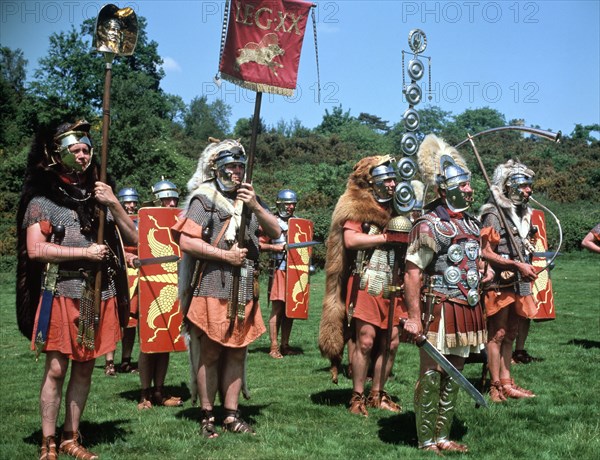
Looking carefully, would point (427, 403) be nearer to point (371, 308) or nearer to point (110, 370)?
point (371, 308)

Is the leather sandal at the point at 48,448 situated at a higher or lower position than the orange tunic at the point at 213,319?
lower

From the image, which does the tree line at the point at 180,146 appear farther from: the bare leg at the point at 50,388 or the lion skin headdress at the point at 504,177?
the bare leg at the point at 50,388

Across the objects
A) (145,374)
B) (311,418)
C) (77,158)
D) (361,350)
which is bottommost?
(311,418)

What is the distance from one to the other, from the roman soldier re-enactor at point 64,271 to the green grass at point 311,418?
50 cm

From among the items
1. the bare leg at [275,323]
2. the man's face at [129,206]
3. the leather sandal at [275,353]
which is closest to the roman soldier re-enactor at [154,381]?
the man's face at [129,206]

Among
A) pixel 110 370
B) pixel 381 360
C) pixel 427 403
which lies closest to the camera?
pixel 427 403

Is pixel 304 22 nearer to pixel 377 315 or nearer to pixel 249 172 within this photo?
pixel 249 172

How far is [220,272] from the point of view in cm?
498

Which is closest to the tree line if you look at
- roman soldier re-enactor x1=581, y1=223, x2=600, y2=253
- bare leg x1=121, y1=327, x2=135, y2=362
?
roman soldier re-enactor x1=581, y1=223, x2=600, y2=253

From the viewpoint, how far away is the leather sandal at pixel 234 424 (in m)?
5.15

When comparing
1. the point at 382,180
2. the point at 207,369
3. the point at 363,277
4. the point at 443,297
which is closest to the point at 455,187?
the point at 443,297

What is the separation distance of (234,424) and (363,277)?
1564 millimetres

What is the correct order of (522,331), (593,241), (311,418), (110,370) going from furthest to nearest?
(593,241) < (522,331) < (110,370) < (311,418)

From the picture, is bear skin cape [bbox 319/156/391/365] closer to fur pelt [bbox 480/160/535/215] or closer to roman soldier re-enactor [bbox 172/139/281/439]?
roman soldier re-enactor [bbox 172/139/281/439]
